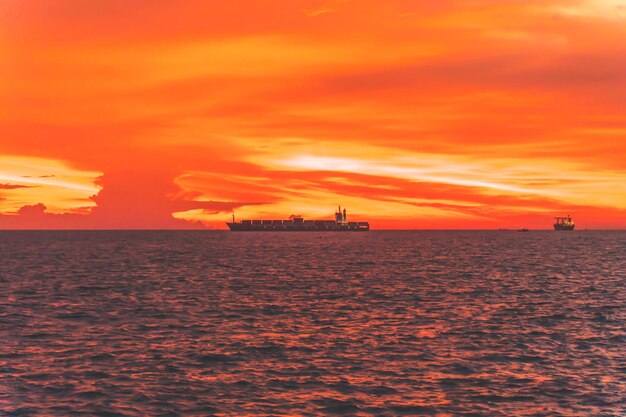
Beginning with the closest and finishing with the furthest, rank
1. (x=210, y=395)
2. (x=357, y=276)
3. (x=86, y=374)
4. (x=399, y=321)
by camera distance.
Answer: (x=210, y=395) → (x=86, y=374) → (x=399, y=321) → (x=357, y=276)

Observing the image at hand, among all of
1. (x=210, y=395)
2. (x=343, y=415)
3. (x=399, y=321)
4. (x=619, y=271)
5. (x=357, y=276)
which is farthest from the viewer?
(x=619, y=271)

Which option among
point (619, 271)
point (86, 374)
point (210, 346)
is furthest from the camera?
point (619, 271)

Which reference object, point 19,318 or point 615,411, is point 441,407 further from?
point 19,318

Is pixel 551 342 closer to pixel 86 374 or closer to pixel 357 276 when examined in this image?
pixel 86 374

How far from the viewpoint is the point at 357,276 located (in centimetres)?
8862

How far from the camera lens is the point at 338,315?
49.9m

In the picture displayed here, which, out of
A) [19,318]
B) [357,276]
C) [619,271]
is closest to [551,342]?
[19,318]

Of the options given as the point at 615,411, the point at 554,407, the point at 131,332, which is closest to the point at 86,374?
the point at 131,332

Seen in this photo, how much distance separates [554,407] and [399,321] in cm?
2118

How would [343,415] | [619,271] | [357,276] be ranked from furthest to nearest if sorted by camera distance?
[619,271]
[357,276]
[343,415]

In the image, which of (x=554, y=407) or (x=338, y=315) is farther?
(x=338, y=315)

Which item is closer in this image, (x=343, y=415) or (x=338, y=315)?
(x=343, y=415)

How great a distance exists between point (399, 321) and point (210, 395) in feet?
70.2

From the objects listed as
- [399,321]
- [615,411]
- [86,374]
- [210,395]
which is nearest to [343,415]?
[210,395]
